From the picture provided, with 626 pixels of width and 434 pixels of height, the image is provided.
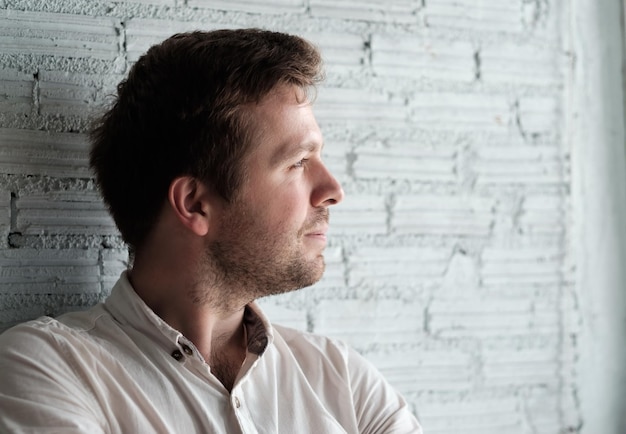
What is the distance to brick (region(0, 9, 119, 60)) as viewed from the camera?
63.6 inches

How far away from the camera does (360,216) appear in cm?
191

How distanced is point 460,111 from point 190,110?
0.74m

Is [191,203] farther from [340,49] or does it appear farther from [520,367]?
[520,367]

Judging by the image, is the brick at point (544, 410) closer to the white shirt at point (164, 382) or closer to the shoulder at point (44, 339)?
the white shirt at point (164, 382)

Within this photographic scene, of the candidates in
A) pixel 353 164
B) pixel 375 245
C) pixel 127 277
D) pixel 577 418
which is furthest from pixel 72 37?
pixel 577 418

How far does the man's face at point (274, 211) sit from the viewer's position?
158 centimetres

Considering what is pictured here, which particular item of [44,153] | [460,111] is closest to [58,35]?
[44,153]

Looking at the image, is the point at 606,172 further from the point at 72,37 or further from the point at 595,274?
the point at 72,37

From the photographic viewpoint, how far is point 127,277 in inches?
61.7

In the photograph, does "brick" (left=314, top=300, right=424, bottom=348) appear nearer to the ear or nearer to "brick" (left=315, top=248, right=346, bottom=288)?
"brick" (left=315, top=248, right=346, bottom=288)

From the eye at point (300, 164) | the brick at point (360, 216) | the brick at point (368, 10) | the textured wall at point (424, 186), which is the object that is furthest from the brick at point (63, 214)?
the brick at point (368, 10)

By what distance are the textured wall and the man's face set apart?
265mm

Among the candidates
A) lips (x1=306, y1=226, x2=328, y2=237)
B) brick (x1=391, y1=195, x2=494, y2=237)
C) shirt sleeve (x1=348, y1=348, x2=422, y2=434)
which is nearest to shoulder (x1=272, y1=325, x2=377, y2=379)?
shirt sleeve (x1=348, y1=348, x2=422, y2=434)

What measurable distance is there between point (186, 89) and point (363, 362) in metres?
0.66
